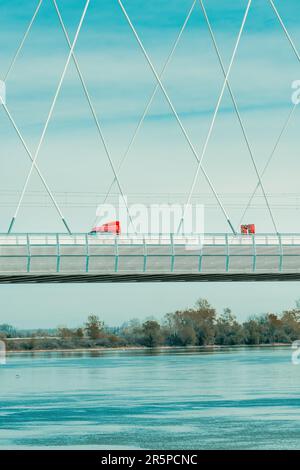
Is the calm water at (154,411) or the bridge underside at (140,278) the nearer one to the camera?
the calm water at (154,411)

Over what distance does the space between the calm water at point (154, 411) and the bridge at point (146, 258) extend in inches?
258

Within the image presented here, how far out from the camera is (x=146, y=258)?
49.5 metres

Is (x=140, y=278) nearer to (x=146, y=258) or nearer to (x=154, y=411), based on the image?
(x=146, y=258)

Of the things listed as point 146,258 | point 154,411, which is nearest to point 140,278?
point 146,258

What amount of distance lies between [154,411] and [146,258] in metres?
7.49

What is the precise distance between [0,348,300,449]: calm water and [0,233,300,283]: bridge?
6552 mm

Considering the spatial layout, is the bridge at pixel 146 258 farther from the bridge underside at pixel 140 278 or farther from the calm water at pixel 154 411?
the calm water at pixel 154 411

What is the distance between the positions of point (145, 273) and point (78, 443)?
35.4ft

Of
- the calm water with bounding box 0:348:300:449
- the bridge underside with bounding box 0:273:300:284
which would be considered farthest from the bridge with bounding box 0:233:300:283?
the calm water with bounding box 0:348:300:449

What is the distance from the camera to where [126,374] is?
80.3m

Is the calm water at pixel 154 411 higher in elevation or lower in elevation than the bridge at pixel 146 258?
lower

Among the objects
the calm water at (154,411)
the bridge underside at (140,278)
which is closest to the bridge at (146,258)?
the bridge underside at (140,278)

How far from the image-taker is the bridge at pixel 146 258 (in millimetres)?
47500
